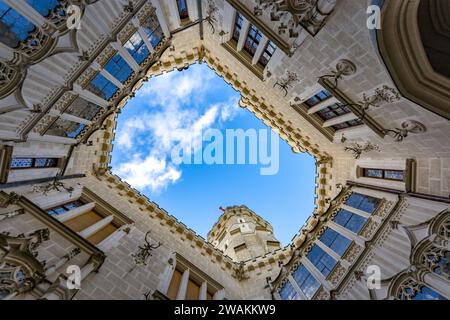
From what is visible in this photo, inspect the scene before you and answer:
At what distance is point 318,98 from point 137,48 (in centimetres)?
1101

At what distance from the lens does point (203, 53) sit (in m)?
22.8

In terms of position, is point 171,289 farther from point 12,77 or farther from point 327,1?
point 327,1

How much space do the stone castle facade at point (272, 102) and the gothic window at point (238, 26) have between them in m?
0.11

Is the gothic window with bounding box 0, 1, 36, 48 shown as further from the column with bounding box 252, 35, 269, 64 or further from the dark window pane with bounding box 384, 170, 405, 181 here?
the dark window pane with bounding box 384, 170, 405, 181

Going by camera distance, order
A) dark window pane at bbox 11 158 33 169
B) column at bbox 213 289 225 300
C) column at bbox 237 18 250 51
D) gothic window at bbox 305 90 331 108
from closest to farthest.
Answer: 1. dark window pane at bbox 11 158 33 169
2. gothic window at bbox 305 90 331 108
3. column at bbox 237 18 250 51
4. column at bbox 213 289 225 300

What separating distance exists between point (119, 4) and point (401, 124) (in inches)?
556

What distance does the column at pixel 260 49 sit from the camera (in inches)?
513

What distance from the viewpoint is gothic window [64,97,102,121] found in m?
12.7

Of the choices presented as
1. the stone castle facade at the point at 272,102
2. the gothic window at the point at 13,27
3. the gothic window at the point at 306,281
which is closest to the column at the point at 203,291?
the stone castle facade at the point at 272,102

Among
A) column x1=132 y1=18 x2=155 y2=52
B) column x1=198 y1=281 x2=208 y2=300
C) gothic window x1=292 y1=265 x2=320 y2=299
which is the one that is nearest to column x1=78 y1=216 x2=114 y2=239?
column x1=198 y1=281 x2=208 y2=300

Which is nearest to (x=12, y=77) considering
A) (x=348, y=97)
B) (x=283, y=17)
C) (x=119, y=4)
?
(x=119, y=4)

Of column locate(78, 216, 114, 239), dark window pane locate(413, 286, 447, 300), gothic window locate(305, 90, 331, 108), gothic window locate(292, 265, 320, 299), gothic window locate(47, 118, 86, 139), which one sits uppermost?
gothic window locate(305, 90, 331, 108)

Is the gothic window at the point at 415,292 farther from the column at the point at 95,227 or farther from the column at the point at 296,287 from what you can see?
the column at the point at 95,227

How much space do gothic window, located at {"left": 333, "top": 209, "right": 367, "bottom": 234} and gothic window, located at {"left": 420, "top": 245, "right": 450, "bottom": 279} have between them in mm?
4102
